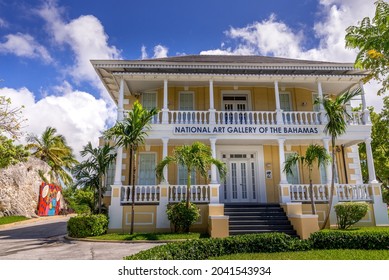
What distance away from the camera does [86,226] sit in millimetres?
11016

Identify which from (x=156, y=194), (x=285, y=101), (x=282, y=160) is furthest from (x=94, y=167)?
(x=285, y=101)

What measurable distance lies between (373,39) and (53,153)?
30663 mm

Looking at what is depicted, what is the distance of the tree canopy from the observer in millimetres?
6293

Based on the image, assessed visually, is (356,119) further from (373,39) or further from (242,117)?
(373,39)

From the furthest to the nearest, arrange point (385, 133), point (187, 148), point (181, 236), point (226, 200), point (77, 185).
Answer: point (385, 133), point (226, 200), point (77, 185), point (187, 148), point (181, 236)

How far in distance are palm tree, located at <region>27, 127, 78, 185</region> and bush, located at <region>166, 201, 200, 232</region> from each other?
21.3 meters

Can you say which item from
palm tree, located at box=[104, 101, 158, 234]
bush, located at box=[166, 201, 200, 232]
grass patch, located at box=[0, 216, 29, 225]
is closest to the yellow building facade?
bush, located at box=[166, 201, 200, 232]

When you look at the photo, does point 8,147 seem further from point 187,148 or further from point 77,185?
point 187,148

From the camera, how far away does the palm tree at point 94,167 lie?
12.7 meters

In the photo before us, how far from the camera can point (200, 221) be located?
39.9ft

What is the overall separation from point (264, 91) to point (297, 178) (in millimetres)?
4873

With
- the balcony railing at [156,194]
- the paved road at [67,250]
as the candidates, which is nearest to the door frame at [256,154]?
the balcony railing at [156,194]
